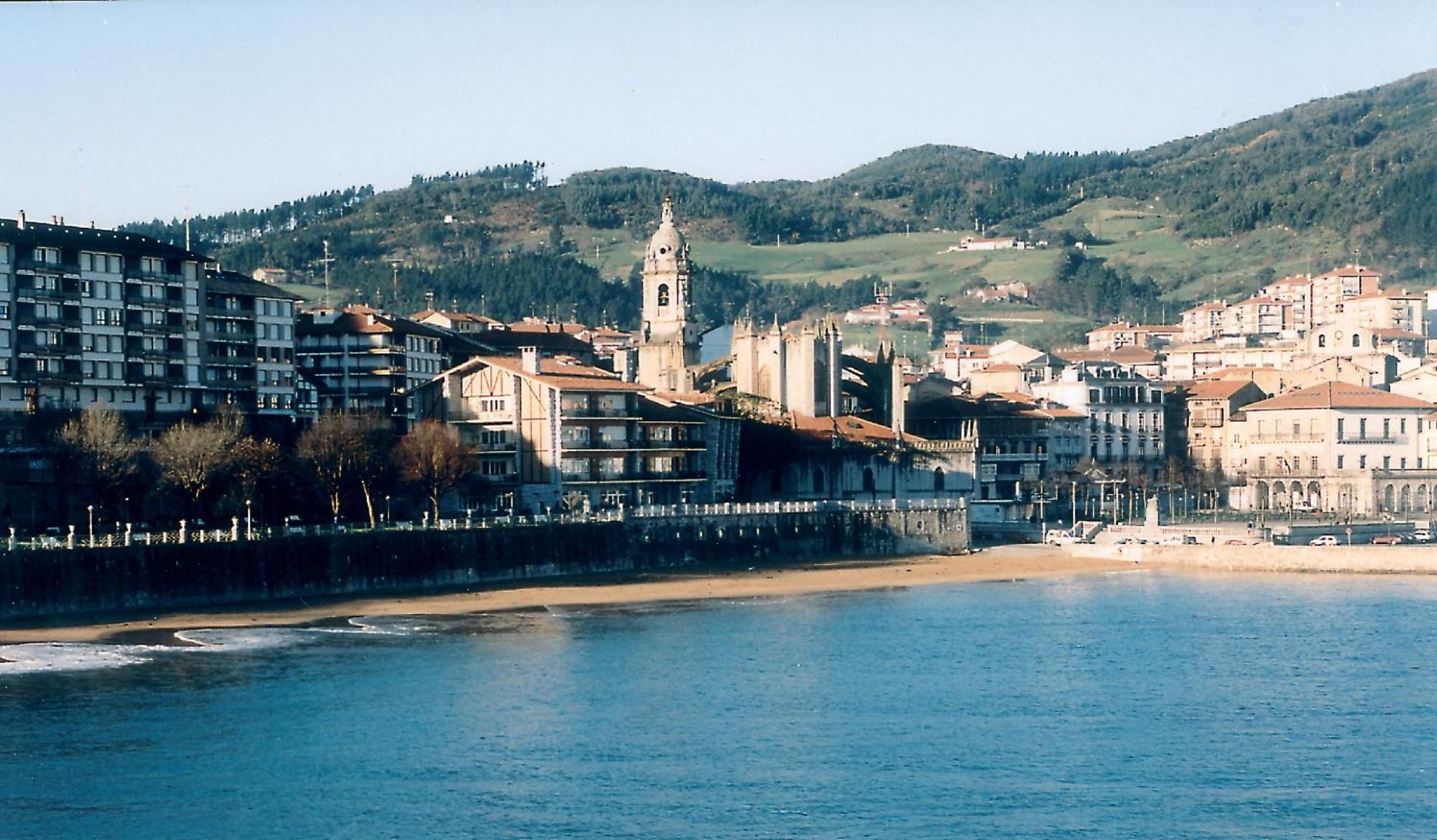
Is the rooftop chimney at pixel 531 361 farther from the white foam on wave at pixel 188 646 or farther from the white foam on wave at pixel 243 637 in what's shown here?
the white foam on wave at pixel 243 637

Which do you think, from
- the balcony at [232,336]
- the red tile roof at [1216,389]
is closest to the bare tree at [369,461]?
the balcony at [232,336]

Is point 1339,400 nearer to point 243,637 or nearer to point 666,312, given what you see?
point 666,312

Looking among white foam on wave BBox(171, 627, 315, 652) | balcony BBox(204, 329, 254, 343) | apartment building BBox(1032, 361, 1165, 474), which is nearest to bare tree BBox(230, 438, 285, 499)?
white foam on wave BBox(171, 627, 315, 652)

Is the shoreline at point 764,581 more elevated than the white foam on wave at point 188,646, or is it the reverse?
the shoreline at point 764,581

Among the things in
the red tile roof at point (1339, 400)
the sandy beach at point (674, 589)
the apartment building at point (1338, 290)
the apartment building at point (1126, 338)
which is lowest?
the sandy beach at point (674, 589)

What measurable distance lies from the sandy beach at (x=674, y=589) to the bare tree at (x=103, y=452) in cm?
857

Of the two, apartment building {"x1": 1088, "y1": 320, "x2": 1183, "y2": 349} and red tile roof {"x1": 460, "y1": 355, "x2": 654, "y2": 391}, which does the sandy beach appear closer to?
red tile roof {"x1": 460, "y1": 355, "x2": 654, "y2": 391}

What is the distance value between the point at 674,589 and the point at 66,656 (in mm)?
27375

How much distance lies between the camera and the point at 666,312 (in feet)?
400

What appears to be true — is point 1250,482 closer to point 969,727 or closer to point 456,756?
point 969,727

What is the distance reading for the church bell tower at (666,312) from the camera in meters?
119

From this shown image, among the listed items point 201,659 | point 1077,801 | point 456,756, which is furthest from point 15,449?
point 1077,801

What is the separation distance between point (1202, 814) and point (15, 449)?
5004 centimetres

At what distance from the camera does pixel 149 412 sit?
289ft
